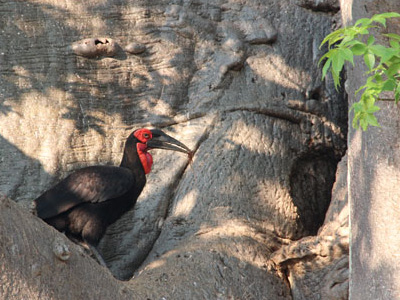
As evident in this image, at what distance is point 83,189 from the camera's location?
5160 millimetres

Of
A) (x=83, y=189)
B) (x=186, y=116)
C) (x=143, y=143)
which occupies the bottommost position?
(x=83, y=189)

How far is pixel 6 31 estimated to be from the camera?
542cm

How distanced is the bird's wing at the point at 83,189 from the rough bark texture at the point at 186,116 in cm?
25

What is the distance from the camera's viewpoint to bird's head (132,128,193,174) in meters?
5.37

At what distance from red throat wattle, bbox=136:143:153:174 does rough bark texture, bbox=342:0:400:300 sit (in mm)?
2049

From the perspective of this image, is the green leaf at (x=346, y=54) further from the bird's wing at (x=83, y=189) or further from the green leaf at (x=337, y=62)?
the bird's wing at (x=83, y=189)

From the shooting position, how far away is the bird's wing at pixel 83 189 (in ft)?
16.8

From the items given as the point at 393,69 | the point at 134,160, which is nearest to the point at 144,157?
the point at 134,160

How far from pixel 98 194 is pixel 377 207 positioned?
2.32 meters

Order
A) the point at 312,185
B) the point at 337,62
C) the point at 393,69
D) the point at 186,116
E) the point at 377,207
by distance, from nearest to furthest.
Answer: the point at 337,62
the point at 393,69
the point at 377,207
the point at 186,116
the point at 312,185

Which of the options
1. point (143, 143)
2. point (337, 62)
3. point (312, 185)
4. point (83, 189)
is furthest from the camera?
point (312, 185)

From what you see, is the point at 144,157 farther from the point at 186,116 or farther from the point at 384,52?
the point at 384,52

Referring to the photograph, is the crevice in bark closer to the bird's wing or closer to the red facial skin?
the red facial skin

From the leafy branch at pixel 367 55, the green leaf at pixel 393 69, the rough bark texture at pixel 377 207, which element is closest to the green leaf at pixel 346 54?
the leafy branch at pixel 367 55
